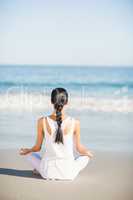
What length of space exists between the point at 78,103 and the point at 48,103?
279 mm

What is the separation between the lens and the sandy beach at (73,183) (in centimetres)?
335

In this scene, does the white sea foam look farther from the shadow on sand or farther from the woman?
the woman

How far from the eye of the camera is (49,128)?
131 inches

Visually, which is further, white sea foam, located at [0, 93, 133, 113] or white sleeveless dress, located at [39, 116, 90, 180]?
white sea foam, located at [0, 93, 133, 113]

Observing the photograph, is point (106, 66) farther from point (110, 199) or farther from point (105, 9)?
point (110, 199)

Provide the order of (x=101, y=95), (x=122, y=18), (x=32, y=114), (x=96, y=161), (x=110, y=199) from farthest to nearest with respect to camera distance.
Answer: (x=101, y=95), (x=32, y=114), (x=122, y=18), (x=96, y=161), (x=110, y=199)

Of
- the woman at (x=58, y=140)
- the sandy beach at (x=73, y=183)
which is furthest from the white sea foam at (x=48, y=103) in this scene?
the woman at (x=58, y=140)

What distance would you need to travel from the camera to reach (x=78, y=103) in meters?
4.41

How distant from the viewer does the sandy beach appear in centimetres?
335

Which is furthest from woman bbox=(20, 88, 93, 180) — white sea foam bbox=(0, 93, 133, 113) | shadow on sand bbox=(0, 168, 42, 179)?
white sea foam bbox=(0, 93, 133, 113)

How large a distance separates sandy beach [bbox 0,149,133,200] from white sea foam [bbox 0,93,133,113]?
0.68 m

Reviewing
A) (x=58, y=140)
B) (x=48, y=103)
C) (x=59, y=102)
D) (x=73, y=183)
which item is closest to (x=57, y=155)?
(x=58, y=140)

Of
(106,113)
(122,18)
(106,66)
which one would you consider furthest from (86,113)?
(122,18)

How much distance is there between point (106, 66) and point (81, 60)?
24 cm
